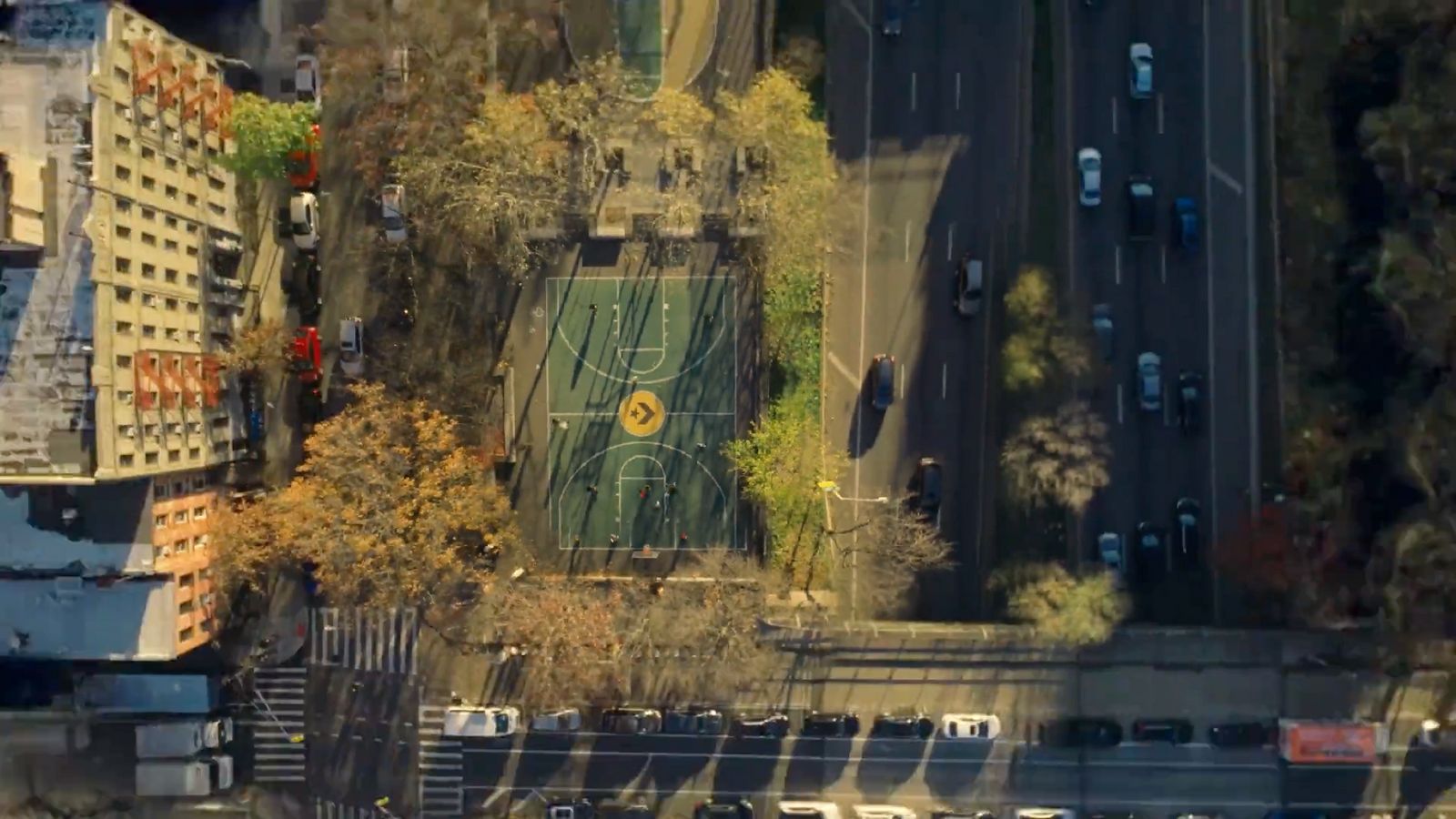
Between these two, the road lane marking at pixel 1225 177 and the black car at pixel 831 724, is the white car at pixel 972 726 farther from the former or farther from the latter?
the road lane marking at pixel 1225 177

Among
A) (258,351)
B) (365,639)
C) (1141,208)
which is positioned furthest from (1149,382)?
(258,351)

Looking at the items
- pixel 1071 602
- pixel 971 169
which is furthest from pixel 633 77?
pixel 1071 602

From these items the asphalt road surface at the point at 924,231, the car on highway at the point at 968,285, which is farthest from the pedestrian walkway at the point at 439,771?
the car on highway at the point at 968,285

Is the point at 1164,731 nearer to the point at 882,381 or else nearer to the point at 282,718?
the point at 882,381

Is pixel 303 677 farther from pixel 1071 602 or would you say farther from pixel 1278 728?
pixel 1278 728

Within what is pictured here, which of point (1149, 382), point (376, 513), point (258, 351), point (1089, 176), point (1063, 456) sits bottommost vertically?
point (376, 513)
